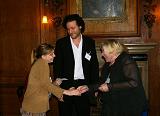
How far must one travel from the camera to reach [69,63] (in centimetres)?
448

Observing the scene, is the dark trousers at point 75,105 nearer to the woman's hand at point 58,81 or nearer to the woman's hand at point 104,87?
the woman's hand at point 58,81

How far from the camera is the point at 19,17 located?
636 cm

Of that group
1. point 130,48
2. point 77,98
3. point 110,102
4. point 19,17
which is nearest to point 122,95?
point 110,102

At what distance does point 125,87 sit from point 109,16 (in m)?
2.80

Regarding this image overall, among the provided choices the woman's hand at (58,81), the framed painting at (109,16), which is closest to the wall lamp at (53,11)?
the framed painting at (109,16)

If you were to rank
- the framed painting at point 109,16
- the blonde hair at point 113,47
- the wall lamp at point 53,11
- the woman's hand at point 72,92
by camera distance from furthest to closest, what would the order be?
the wall lamp at point 53,11
the framed painting at point 109,16
the woman's hand at point 72,92
the blonde hair at point 113,47

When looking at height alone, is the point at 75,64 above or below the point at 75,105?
above

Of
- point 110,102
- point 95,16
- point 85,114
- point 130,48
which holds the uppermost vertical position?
point 95,16

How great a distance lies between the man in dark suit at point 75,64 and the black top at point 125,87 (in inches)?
34.5

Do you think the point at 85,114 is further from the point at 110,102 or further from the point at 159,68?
the point at 159,68

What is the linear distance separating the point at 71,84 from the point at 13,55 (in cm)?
233

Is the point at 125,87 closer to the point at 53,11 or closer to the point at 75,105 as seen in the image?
the point at 75,105

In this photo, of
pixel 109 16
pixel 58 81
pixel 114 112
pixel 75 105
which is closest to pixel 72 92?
pixel 58 81

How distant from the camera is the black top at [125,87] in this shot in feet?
11.4
